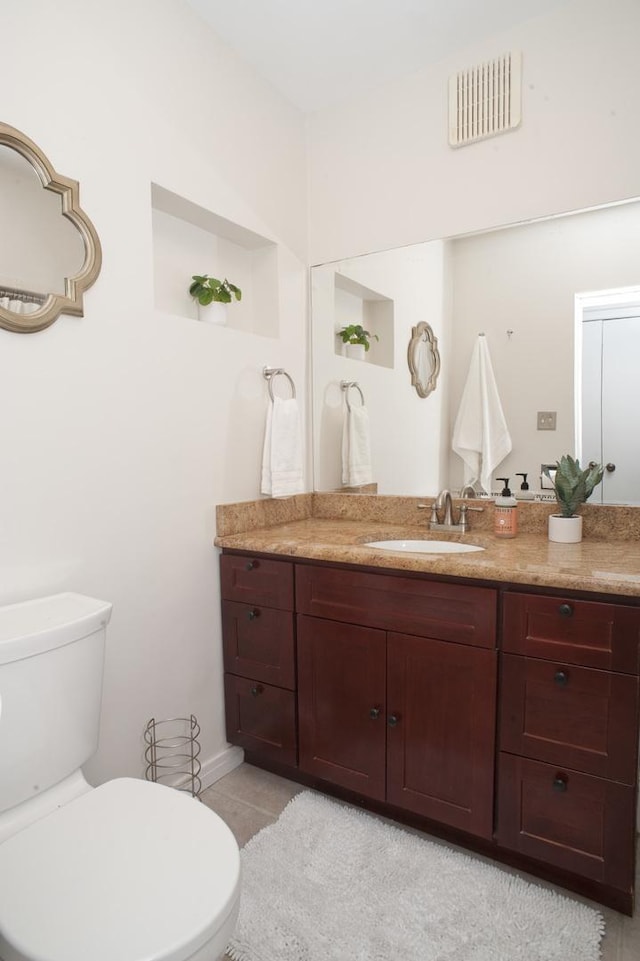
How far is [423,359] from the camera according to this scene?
207 cm

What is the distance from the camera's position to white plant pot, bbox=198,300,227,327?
6.15 ft

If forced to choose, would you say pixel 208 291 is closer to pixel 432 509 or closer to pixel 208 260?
pixel 208 260

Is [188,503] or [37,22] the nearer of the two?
[37,22]

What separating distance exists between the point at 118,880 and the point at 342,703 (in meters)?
0.86

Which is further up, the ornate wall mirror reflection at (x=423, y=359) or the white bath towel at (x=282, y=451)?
the ornate wall mirror reflection at (x=423, y=359)

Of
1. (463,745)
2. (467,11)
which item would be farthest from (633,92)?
(463,745)

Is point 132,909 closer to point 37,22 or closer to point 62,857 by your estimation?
point 62,857

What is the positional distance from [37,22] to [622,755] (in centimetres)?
226

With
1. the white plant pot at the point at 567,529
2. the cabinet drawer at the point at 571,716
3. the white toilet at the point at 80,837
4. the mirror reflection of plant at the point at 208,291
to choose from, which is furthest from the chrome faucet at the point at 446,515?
the white toilet at the point at 80,837

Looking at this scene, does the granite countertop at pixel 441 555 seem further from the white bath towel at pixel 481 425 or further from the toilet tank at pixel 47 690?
the toilet tank at pixel 47 690

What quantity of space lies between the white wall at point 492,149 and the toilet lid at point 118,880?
1992 millimetres

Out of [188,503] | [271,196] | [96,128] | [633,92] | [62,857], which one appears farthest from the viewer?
[271,196]

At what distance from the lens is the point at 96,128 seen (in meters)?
1.46

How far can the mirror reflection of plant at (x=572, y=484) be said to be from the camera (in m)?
1.68
